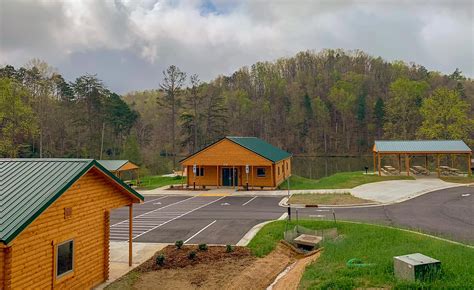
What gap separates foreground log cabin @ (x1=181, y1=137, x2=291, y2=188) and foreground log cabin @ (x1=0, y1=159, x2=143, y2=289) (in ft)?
71.4

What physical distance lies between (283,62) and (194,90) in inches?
1859

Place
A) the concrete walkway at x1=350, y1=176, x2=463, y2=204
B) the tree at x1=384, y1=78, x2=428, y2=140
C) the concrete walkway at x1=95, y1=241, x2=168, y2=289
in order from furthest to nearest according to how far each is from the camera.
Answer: the tree at x1=384, y1=78, x2=428, y2=140
the concrete walkway at x1=350, y1=176, x2=463, y2=204
the concrete walkway at x1=95, y1=241, x2=168, y2=289

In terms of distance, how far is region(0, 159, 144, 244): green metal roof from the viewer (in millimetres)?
7457

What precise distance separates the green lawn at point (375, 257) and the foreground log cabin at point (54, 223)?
18.9 ft

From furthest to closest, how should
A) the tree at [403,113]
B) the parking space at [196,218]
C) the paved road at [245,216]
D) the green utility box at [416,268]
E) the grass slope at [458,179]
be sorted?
the tree at [403,113] → the grass slope at [458,179] → the parking space at [196,218] → the paved road at [245,216] → the green utility box at [416,268]

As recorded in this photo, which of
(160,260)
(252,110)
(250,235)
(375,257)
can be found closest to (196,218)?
(250,235)

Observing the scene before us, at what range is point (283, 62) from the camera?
98.2 metres

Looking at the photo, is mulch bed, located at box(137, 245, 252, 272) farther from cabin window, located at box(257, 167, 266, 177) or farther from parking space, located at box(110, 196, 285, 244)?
cabin window, located at box(257, 167, 266, 177)

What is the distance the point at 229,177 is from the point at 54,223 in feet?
85.8

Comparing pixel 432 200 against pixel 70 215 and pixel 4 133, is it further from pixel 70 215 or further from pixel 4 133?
pixel 4 133

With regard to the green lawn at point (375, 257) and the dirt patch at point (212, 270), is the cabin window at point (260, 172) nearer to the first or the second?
the green lawn at point (375, 257)

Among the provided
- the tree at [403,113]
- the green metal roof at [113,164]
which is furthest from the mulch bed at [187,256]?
the tree at [403,113]

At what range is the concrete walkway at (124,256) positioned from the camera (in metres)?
11.4

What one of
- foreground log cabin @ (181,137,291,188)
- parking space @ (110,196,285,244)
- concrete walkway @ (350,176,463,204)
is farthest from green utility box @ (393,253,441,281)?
foreground log cabin @ (181,137,291,188)
